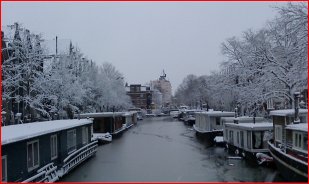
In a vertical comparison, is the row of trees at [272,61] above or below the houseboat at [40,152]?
above

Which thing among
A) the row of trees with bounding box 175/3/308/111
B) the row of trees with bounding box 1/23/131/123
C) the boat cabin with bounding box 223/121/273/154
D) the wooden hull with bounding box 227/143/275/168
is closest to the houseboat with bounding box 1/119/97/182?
the row of trees with bounding box 1/23/131/123

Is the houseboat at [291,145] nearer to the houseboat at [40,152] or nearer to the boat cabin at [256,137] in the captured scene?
the boat cabin at [256,137]

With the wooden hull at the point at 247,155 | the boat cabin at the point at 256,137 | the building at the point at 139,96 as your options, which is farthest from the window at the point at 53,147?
the building at the point at 139,96

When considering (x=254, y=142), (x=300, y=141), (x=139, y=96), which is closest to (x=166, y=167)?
(x=254, y=142)

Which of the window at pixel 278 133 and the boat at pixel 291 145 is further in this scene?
the window at pixel 278 133

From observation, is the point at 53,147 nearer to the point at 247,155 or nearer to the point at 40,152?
the point at 40,152

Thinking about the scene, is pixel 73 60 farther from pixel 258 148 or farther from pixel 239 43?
pixel 258 148

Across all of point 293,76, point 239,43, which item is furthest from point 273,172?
point 239,43

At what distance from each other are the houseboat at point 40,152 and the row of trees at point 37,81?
4375mm

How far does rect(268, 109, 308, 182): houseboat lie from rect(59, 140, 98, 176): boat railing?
12381 mm

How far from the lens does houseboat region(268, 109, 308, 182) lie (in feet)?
63.9

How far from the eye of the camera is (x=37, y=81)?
136 ft

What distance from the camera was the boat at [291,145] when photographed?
19.5 metres

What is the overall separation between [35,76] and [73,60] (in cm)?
2002
